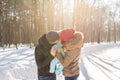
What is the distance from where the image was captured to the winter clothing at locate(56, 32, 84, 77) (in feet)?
14.6

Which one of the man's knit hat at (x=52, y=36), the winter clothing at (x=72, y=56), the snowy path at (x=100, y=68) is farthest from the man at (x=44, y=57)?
the snowy path at (x=100, y=68)

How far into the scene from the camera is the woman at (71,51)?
4453 millimetres

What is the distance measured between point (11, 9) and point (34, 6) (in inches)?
205

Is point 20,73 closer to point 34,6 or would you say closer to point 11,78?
point 11,78

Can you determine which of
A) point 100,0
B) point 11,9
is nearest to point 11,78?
point 11,9

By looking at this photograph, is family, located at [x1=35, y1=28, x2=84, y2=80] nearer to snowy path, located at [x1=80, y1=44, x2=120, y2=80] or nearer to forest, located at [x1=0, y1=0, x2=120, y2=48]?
snowy path, located at [x1=80, y1=44, x2=120, y2=80]

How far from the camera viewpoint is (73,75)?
471cm

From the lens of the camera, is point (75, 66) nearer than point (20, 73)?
Yes

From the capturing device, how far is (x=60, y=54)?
4641 millimetres

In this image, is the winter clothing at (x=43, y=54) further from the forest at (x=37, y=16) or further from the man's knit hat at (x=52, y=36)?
the forest at (x=37, y=16)

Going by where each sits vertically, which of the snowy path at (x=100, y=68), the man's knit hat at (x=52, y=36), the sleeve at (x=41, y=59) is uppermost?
the man's knit hat at (x=52, y=36)

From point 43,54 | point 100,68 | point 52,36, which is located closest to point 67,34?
point 52,36

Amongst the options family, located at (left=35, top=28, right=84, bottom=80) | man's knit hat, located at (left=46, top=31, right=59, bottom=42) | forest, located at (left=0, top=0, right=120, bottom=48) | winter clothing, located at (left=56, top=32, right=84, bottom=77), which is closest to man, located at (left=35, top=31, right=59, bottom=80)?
family, located at (left=35, top=28, right=84, bottom=80)

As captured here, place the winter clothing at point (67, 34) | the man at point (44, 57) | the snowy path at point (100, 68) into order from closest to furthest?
the winter clothing at point (67, 34), the man at point (44, 57), the snowy path at point (100, 68)
